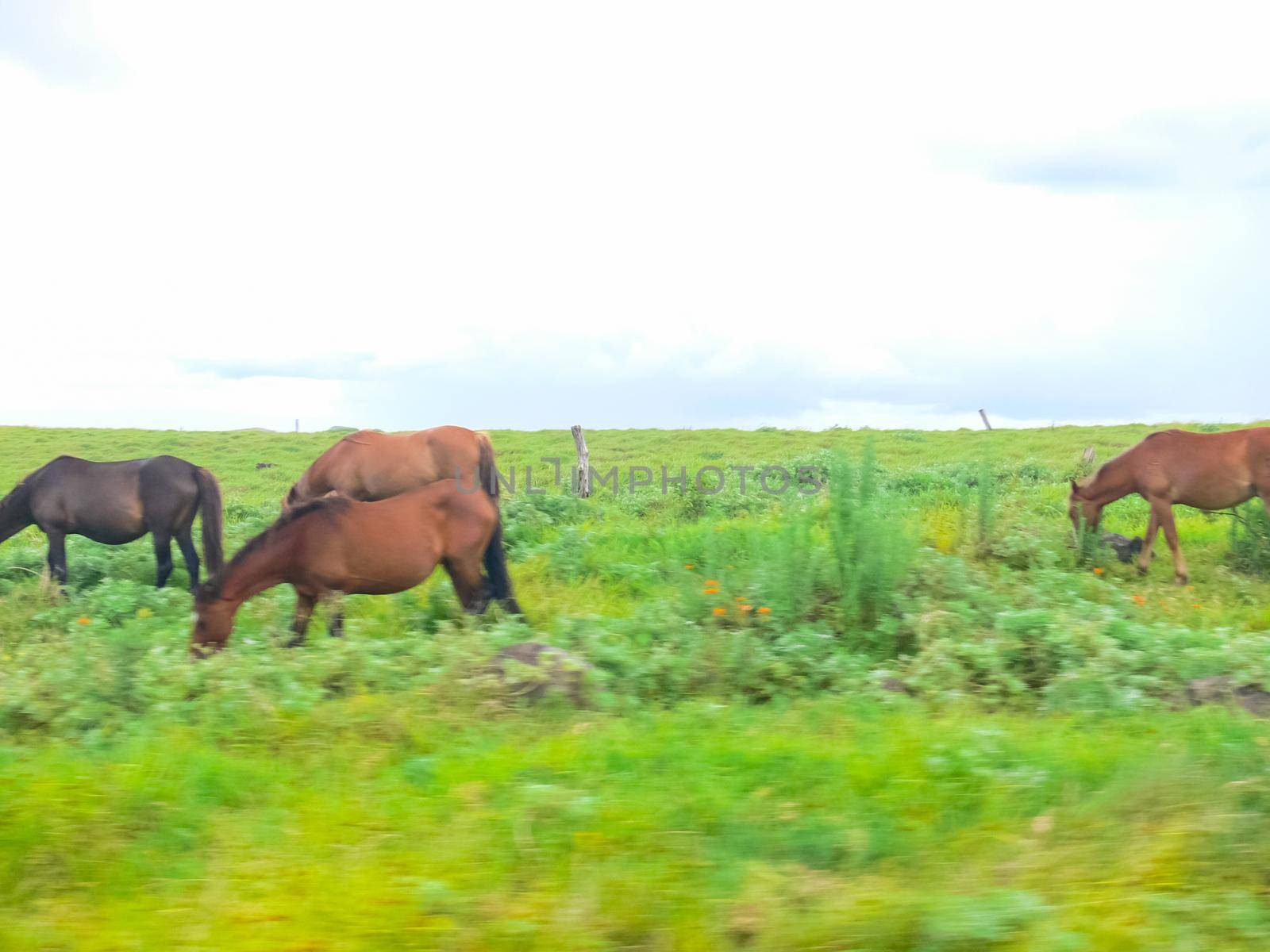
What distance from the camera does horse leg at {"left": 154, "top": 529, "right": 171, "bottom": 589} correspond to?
A: 10930 mm

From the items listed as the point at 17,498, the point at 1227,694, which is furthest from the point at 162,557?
the point at 1227,694

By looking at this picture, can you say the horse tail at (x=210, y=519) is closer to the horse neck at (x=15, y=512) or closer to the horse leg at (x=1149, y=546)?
the horse neck at (x=15, y=512)

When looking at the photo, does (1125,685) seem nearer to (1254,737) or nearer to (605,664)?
(1254,737)

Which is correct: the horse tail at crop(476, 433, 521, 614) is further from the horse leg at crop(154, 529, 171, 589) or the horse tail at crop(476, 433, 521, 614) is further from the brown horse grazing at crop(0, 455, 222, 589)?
the horse leg at crop(154, 529, 171, 589)

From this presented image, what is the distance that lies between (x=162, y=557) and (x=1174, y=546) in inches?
451

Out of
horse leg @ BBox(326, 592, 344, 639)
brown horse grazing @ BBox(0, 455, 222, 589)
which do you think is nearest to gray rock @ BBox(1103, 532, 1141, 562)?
horse leg @ BBox(326, 592, 344, 639)

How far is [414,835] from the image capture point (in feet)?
12.0

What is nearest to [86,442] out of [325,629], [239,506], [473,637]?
[239,506]

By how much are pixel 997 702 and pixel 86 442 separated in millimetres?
31988

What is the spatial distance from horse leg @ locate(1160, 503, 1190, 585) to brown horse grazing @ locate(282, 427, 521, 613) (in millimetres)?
8024

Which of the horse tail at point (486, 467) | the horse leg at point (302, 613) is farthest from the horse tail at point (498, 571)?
the horse leg at point (302, 613)

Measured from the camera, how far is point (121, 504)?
36.4 ft

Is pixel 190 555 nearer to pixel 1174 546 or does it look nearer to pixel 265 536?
pixel 265 536

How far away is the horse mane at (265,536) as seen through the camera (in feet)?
24.5
